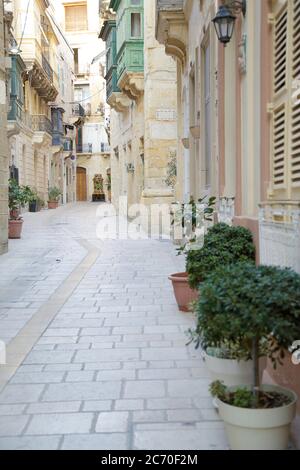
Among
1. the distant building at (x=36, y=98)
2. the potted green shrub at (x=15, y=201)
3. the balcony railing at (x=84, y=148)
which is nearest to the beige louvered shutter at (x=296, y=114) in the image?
the potted green shrub at (x=15, y=201)

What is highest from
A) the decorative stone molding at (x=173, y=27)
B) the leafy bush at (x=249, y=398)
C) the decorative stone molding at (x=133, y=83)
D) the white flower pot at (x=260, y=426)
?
the decorative stone molding at (x=133, y=83)

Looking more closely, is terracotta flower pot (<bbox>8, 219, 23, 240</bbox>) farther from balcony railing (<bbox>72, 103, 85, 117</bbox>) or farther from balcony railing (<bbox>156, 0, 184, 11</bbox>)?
balcony railing (<bbox>72, 103, 85, 117</bbox>)

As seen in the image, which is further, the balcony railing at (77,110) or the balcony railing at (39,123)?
the balcony railing at (77,110)

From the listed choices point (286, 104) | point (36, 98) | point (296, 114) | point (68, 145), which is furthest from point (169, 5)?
point (68, 145)

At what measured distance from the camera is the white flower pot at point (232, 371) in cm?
415

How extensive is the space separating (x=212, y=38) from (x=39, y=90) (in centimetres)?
2945

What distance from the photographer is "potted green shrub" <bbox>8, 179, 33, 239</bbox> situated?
53.4 feet

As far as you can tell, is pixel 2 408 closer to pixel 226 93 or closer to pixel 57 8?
pixel 226 93

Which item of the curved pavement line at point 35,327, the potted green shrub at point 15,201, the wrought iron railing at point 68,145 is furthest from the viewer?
the wrought iron railing at point 68,145

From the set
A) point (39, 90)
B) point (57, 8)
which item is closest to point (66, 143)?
point (39, 90)

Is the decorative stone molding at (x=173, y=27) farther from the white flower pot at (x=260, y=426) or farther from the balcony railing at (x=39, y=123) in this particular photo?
the balcony railing at (x=39, y=123)

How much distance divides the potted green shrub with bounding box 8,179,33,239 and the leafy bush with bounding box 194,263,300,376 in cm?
1347

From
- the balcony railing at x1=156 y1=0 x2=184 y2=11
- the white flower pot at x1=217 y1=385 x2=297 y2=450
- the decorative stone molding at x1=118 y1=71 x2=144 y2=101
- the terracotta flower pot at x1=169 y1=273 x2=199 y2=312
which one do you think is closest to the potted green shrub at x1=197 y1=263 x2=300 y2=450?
the white flower pot at x1=217 y1=385 x2=297 y2=450

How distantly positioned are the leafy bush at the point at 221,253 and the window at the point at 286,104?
90 centimetres
